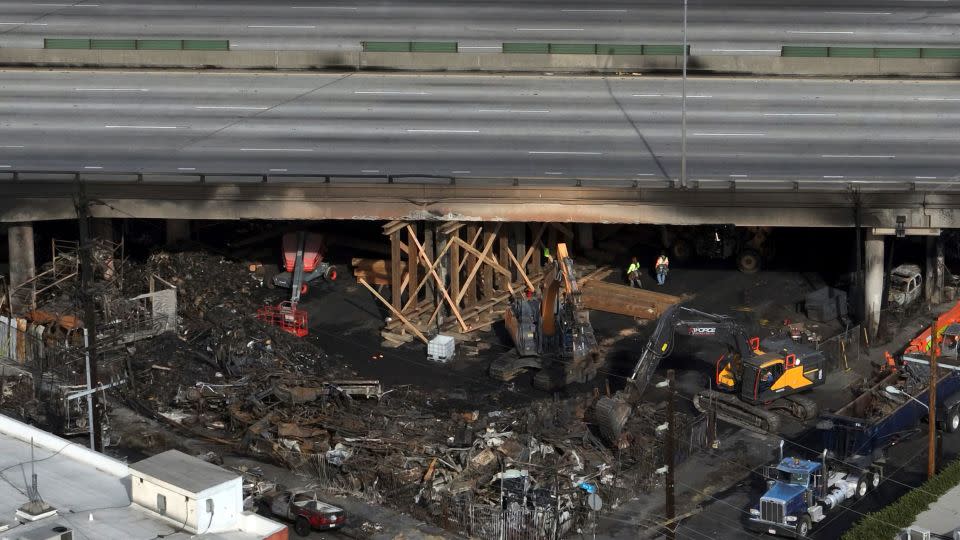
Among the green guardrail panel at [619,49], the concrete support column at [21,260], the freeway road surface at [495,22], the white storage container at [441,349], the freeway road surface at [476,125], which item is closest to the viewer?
the white storage container at [441,349]

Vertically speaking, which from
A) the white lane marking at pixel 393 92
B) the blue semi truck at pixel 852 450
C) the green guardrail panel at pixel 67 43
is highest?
the green guardrail panel at pixel 67 43

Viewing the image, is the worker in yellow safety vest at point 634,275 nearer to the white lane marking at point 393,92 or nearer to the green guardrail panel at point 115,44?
the white lane marking at point 393,92

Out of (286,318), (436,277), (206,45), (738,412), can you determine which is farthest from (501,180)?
(206,45)

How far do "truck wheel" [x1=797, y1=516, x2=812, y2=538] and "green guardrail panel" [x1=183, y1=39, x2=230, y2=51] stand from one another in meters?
41.7

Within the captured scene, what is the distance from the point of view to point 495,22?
82.8 metres

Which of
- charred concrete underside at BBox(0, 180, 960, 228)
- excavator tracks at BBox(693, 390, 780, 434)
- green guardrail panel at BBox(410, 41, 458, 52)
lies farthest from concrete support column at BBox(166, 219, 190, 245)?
excavator tracks at BBox(693, 390, 780, 434)

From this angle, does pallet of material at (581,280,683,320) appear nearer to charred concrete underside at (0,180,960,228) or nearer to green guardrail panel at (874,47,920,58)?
charred concrete underside at (0,180,960,228)

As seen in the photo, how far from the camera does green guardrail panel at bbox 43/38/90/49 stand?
80.7m

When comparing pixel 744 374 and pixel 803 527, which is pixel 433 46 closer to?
pixel 744 374

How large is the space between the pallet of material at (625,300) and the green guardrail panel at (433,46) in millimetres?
16063

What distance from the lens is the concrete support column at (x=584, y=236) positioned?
235 ft

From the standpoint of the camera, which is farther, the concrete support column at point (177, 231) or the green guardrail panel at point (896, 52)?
the green guardrail panel at point (896, 52)

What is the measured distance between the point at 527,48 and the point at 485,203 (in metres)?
15.5

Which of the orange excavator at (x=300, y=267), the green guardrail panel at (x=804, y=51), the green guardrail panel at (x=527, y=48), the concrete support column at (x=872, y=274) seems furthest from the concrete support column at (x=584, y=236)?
the green guardrail panel at (x=804, y=51)
